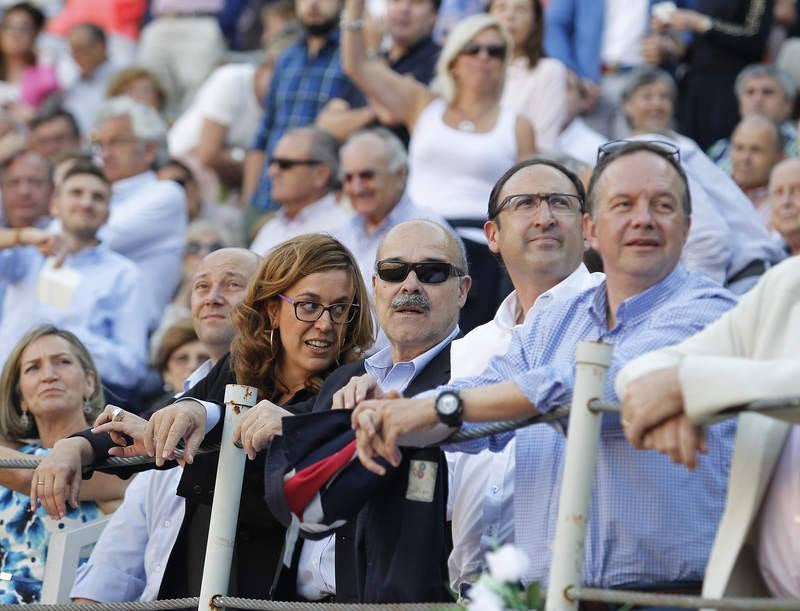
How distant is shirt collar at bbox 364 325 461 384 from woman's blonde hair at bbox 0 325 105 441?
1926 mm

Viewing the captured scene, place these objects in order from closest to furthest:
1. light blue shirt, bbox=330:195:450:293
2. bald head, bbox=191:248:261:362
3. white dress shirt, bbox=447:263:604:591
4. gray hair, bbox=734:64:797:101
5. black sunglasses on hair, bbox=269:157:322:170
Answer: white dress shirt, bbox=447:263:604:591 → bald head, bbox=191:248:261:362 → light blue shirt, bbox=330:195:450:293 → black sunglasses on hair, bbox=269:157:322:170 → gray hair, bbox=734:64:797:101

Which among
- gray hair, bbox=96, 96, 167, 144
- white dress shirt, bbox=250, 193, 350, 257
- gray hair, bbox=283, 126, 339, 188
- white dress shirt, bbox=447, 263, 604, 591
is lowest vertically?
white dress shirt, bbox=447, 263, 604, 591

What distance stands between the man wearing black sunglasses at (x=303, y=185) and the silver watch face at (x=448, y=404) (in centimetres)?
507

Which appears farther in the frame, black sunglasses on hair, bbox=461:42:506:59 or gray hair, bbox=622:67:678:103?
gray hair, bbox=622:67:678:103

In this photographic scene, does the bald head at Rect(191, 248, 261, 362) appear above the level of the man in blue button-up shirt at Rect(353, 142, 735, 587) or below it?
above

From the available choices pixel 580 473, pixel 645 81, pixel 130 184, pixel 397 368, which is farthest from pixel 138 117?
pixel 580 473

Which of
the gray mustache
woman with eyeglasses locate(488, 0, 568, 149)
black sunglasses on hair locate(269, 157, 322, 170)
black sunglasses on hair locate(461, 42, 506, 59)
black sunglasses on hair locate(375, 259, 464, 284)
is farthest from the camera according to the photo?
woman with eyeglasses locate(488, 0, 568, 149)

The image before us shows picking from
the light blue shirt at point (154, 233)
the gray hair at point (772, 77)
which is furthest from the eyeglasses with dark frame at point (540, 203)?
the gray hair at point (772, 77)

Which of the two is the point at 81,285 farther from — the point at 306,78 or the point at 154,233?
the point at 306,78

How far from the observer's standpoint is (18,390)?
6.55 meters

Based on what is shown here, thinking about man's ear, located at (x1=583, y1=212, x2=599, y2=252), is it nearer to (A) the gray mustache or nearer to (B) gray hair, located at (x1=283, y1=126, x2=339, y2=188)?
(A) the gray mustache

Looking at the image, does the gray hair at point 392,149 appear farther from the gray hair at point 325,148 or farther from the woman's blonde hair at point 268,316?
the woman's blonde hair at point 268,316

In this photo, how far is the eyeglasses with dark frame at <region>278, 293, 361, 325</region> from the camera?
5281 millimetres

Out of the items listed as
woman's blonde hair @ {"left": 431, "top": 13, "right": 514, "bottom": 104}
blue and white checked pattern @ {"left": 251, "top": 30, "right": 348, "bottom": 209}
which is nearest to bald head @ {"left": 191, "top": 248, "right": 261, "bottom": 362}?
woman's blonde hair @ {"left": 431, "top": 13, "right": 514, "bottom": 104}
